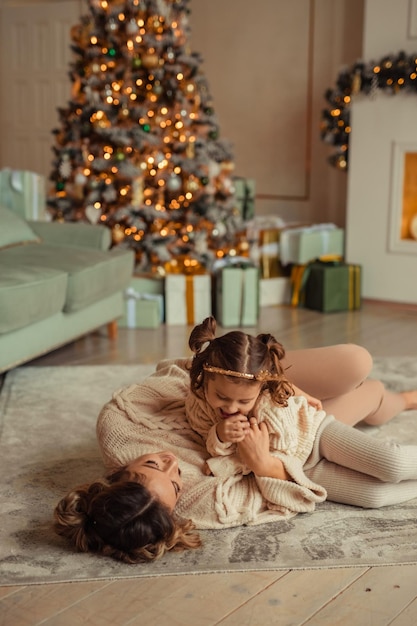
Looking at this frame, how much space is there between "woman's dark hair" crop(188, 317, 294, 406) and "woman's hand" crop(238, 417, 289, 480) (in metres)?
0.09

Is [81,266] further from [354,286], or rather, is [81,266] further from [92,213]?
[354,286]

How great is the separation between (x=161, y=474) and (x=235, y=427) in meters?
0.24

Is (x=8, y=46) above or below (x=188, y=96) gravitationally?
above

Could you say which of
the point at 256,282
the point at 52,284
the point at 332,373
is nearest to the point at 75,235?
the point at 52,284

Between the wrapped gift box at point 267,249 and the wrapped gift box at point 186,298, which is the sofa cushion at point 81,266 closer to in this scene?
the wrapped gift box at point 186,298

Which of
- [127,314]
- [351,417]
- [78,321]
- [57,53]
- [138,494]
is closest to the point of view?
[138,494]

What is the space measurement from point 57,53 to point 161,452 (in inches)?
253

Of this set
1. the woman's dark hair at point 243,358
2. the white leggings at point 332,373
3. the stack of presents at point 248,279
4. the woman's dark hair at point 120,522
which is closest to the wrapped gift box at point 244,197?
the stack of presents at point 248,279

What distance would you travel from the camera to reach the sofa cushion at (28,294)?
11.5 ft

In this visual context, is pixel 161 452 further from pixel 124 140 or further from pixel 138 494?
pixel 124 140

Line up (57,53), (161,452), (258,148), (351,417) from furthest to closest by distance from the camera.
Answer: (57,53) → (258,148) → (351,417) → (161,452)

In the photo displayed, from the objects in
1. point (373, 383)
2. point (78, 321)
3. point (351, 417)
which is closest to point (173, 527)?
point (351, 417)

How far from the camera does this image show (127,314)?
4.89 m

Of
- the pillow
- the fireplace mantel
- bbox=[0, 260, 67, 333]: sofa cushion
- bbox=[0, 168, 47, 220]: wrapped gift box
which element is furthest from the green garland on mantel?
bbox=[0, 260, 67, 333]: sofa cushion
